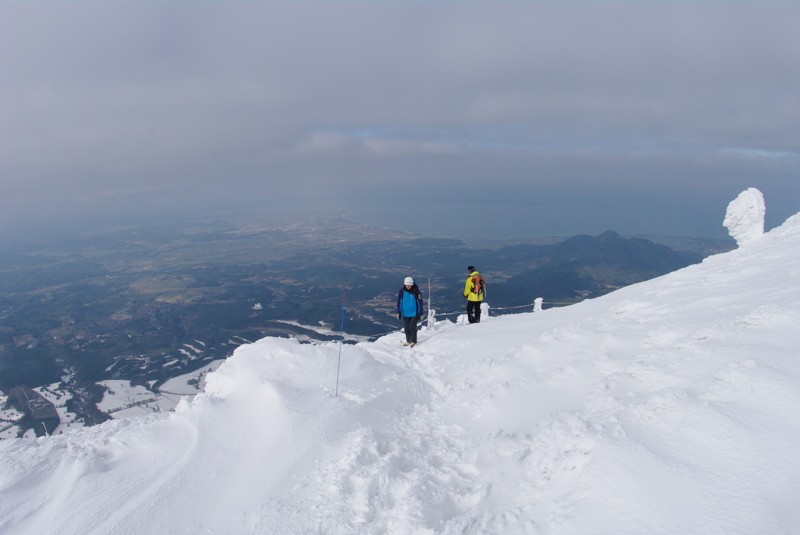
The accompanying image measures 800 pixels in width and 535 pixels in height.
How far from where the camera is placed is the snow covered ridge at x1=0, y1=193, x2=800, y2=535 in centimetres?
362

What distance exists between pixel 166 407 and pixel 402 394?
117 ft

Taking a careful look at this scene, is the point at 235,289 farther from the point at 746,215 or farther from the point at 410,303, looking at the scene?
the point at 746,215

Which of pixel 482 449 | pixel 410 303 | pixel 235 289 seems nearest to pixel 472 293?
pixel 410 303

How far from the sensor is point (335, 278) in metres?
95.0

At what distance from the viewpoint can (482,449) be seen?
5.47 m

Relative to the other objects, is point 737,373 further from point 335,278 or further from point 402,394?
point 335,278

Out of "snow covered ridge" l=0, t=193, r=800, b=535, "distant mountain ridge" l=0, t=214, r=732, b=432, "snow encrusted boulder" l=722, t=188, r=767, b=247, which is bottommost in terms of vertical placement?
"distant mountain ridge" l=0, t=214, r=732, b=432

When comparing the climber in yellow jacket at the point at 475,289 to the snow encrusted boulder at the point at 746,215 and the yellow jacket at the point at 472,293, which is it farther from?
the snow encrusted boulder at the point at 746,215

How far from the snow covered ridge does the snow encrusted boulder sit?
19720mm

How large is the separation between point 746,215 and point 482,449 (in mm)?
27077

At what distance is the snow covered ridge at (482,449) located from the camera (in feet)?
11.9

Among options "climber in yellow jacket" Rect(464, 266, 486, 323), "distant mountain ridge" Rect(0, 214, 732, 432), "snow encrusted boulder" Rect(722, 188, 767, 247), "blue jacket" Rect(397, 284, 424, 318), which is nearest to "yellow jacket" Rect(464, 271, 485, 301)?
"climber in yellow jacket" Rect(464, 266, 486, 323)

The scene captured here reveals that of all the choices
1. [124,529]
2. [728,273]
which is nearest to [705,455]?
[124,529]

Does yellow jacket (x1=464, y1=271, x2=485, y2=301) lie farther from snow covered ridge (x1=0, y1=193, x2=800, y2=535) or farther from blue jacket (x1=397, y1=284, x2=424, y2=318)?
snow covered ridge (x1=0, y1=193, x2=800, y2=535)
